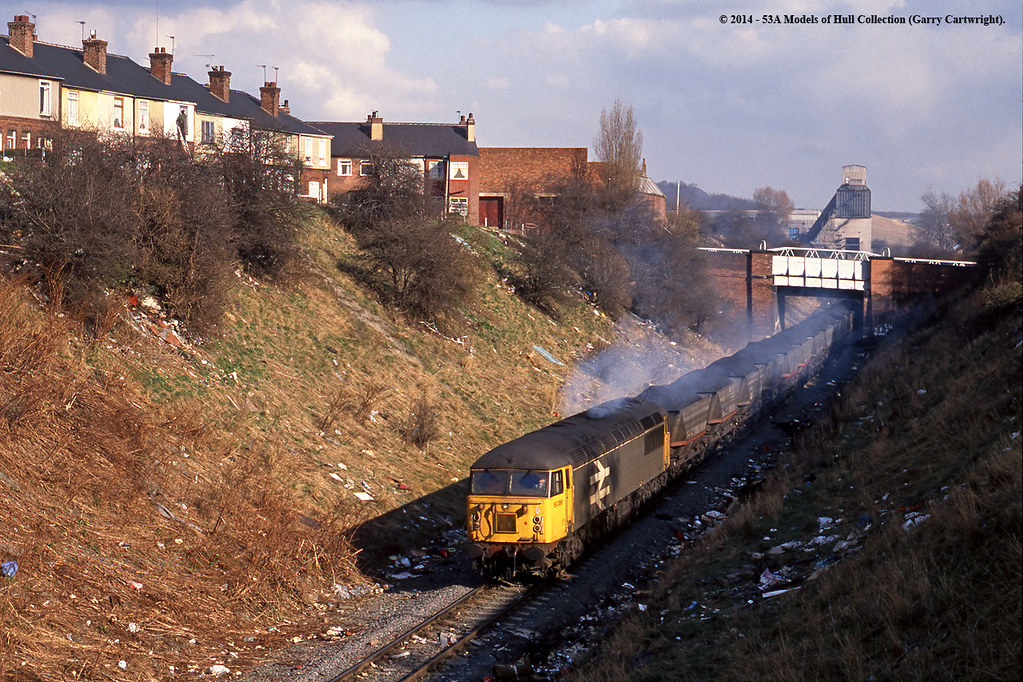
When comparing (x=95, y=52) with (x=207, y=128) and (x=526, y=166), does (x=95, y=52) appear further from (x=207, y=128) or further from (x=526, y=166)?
(x=526, y=166)

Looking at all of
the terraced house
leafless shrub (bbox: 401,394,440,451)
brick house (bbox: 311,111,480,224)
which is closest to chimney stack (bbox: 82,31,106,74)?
the terraced house

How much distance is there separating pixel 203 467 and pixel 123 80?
120 feet

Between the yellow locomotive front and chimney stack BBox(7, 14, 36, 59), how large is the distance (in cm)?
3951

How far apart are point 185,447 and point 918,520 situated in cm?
1413

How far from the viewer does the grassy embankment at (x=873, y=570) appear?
9367 mm

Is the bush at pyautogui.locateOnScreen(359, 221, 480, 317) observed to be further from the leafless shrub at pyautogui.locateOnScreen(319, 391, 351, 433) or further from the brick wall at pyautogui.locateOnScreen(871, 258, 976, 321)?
the brick wall at pyautogui.locateOnScreen(871, 258, 976, 321)

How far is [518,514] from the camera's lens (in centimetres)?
1688

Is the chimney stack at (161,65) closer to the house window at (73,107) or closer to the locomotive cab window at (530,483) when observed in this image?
the house window at (73,107)

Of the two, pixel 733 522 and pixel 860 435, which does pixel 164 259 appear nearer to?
pixel 733 522

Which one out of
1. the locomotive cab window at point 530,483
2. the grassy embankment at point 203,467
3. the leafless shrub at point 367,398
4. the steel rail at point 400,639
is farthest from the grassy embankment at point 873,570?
the leafless shrub at point 367,398

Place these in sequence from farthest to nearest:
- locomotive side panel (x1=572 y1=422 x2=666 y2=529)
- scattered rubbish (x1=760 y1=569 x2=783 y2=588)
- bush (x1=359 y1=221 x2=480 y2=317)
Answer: bush (x1=359 y1=221 x2=480 y2=317) < locomotive side panel (x1=572 y1=422 x2=666 y2=529) < scattered rubbish (x1=760 y1=569 x2=783 y2=588)

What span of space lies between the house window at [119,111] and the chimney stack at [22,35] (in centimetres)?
436

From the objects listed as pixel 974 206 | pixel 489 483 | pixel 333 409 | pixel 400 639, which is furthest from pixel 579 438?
pixel 974 206

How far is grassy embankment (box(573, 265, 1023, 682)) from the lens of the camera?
9.37 m
